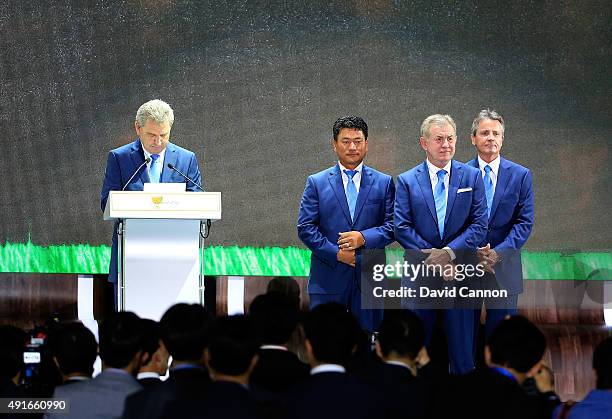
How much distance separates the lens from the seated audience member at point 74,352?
4102 mm

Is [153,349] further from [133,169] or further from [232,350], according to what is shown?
[133,169]

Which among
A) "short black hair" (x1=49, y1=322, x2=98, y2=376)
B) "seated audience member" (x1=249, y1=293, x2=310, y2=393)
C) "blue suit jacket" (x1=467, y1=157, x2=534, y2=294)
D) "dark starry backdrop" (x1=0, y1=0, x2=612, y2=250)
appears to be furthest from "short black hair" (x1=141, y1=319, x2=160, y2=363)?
"dark starry backdrop" (x1=0, y1=0, x2=612, y2=250)

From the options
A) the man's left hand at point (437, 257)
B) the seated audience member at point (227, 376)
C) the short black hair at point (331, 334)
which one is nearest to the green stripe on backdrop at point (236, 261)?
the man's left hand at point (437, 257)

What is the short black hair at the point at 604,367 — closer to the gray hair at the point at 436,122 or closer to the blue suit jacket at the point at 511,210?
the blue suit jacket at the point at 511,210

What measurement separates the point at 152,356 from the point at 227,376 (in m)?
0.64

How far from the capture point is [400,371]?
409cm

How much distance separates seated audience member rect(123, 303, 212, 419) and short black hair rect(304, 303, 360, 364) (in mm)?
399

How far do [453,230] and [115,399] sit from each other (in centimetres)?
266

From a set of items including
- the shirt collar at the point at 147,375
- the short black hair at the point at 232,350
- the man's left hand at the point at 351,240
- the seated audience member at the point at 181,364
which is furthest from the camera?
the man's left hand at the point at 351,240

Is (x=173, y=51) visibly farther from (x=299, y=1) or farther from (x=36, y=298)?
(x=36, y=298)

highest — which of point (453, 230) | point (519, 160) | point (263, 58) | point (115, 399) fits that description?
point (263, 58)

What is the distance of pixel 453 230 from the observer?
600 cm

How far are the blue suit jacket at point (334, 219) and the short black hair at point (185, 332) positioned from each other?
2217 millimetres

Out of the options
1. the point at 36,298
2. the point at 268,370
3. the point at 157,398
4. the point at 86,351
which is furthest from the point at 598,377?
the point at 36,298
